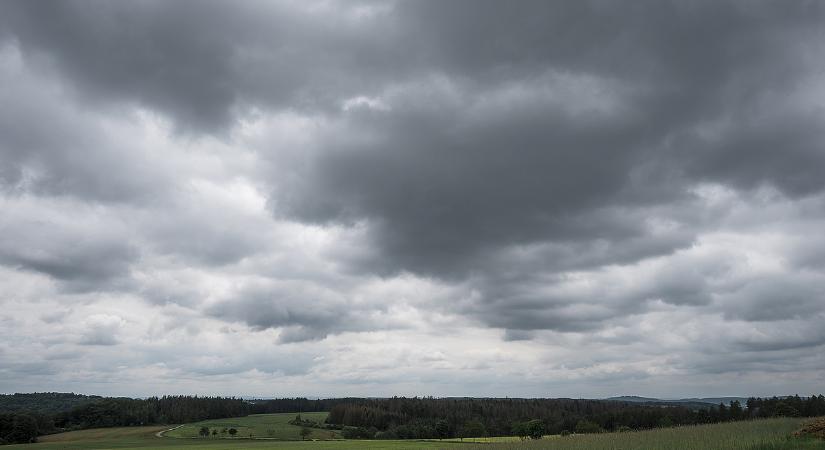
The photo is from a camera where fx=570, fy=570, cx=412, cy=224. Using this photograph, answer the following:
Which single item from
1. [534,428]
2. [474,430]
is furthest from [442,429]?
[534,428]

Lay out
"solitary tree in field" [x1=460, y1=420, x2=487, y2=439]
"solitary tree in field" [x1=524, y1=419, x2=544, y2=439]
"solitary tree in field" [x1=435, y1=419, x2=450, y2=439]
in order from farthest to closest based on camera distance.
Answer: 1. "solitary tree in field" [x1=435, y1=419, x2=450, y2=439]
2. "solitary tree in field" [x1=460, y1=420, x2=487, y2=439]
3. "solitary tree in field" [x1=524, y1=419, x2=544, y2=439]

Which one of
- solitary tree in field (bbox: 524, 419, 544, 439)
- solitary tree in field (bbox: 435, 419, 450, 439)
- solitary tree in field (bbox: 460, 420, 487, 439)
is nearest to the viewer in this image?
solitary tree in field (bbox: 524, 419, 544, 439)

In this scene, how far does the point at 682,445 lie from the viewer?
1286 inches

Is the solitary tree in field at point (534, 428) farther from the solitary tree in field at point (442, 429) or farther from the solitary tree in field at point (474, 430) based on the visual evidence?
the solitary tree in field at point (442, 429)

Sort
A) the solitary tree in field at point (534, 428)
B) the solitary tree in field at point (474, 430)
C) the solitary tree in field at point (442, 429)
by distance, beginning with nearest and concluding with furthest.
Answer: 1. the solitary tree in field at point (534, 428)
2. the solitary tree in field at point (474, 430)
3. the solitary tree in field at point (442, 429)

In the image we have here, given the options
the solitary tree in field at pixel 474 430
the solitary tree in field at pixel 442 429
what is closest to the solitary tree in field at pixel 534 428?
the solitary tree in field at pixel 474 430

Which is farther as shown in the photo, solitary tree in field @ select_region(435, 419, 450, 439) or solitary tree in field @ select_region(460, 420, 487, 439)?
solitary tree in field @ select_region(435, 419, 450, 439)

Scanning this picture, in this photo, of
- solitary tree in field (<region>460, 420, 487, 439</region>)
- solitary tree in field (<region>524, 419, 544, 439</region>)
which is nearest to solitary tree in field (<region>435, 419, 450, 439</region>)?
solitary tree in field (<region>460, 420, 487, 439</region>)

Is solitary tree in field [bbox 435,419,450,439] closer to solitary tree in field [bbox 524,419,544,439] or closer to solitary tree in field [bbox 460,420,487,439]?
solitary tree in field [bbox 460,420,487,439]

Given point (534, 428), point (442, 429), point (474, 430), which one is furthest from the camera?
point (442, 429)

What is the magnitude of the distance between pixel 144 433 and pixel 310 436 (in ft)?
172

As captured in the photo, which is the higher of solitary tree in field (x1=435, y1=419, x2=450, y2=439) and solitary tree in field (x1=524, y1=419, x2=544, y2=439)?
solitary tree in field (x1=524, y1=419, x2=544, y2=439)

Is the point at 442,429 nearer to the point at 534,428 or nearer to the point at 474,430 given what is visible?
the point at 474,430

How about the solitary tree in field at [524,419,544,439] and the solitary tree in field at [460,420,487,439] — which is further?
the solitary tree in field at [460,420,487,439]
